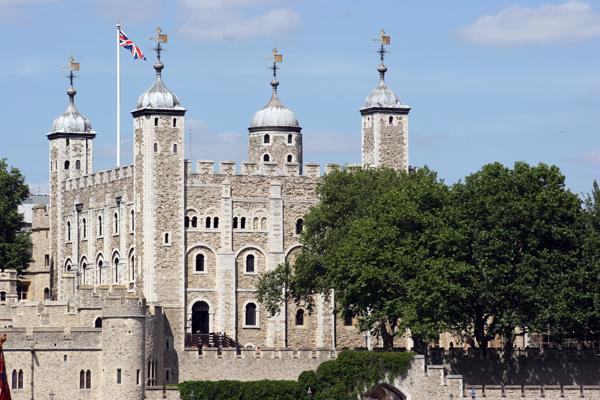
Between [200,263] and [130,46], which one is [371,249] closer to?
[200,263]

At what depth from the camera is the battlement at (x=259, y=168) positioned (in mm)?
97625

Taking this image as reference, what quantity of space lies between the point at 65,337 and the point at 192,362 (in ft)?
25.7

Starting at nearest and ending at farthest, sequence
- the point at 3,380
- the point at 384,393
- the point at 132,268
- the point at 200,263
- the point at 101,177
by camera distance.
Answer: the point at 3,380 → the point at 384,393 → the point at 200,263 → the point at 132,268 → the point at 101,177

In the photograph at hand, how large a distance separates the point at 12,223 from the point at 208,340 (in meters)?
18.4

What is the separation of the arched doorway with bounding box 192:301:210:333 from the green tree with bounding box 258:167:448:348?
470 cm

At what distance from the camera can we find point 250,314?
97.8 meters

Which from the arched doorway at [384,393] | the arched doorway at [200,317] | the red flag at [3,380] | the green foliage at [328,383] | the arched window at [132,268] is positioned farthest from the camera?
the arched window at [132,268]

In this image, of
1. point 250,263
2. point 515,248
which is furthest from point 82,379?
point 515,248

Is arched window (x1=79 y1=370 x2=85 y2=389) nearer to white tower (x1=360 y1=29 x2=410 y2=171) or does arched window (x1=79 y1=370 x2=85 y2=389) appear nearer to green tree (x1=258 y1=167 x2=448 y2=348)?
green tree (x1=258 y1=167 x2=448 y2=348)

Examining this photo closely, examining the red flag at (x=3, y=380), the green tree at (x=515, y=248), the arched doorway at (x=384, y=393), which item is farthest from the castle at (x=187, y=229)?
the green tree at (x=515, y=248)

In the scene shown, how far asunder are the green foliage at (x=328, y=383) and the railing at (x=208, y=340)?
32.9 feet

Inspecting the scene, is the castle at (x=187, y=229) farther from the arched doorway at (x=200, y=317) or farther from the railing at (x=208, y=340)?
the railing at (x=208, y=340)

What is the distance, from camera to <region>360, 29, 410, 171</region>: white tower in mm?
101000

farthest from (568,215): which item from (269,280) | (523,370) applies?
(269,280)
